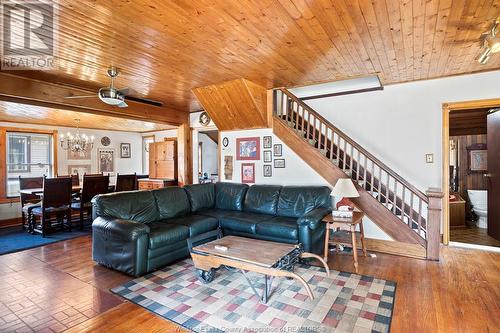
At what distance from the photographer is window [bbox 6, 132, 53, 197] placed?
6289 millimetres

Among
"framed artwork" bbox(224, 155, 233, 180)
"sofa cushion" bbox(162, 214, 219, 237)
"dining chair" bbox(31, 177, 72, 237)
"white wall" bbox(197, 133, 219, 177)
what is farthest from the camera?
"white wall" bbox(197, 133, 219, 177)

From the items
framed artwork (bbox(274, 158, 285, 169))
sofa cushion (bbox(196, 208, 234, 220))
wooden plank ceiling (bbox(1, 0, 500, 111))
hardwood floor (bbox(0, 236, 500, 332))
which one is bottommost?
hardwood floor (bbox(0, 236, 500, 332))

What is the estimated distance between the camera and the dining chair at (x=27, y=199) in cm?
520

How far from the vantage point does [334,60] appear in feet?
11.3

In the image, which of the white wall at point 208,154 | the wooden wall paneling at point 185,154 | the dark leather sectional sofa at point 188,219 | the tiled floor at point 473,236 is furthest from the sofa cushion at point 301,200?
the white wall at point 208,154

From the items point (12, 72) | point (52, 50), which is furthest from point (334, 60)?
point (12, 72)

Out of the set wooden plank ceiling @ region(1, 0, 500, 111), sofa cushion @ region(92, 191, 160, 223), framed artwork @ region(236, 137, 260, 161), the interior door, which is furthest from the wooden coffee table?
the interior door

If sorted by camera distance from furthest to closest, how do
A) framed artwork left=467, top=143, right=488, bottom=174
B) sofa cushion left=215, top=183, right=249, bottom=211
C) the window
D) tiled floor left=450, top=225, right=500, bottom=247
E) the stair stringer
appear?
the window → framed artwork left=467, top=143, right=488, bottom=174 → sofa cushion left=215, top=183, right=249, bottom=211 → tiled floor left=450, top=225, right=500, bottom=247 → the stair stringer

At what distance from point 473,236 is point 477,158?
2247 mm

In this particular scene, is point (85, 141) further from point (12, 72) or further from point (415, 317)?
point (415, 317)

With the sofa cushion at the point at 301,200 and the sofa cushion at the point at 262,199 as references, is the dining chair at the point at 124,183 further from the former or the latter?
the sofa cushion at the point at 301,200

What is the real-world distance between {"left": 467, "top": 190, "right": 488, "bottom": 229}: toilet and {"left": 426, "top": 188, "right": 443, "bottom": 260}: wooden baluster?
2.79m

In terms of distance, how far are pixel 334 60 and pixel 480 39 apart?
1500 millimetres

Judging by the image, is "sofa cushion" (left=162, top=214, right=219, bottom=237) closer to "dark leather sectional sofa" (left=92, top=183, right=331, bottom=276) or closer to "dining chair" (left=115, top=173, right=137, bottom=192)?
"dark leather sectional sofa" (left=92, top=183, right=331, bottom=276)
